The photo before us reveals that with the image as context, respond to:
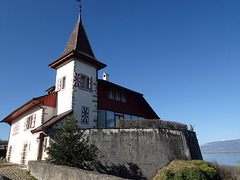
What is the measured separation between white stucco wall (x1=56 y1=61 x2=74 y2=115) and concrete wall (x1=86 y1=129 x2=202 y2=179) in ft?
11.7

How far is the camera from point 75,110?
14336mm

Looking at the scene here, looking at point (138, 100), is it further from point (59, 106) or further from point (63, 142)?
point (63, 142)

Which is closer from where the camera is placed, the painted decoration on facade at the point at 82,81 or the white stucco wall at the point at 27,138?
the white stucco wall at the point at 27,138

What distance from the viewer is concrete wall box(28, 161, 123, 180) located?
214 inches

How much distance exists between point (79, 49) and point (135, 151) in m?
10.3

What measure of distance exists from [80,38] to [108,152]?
37.9 feet

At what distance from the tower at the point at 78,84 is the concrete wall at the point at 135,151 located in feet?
10.1

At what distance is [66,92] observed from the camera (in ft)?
49.4

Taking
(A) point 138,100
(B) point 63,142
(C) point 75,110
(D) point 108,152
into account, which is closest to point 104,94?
(C) point 75,110

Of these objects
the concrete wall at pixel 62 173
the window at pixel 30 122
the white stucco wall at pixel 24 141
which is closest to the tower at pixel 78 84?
the white stucco wall at pixel 24 141

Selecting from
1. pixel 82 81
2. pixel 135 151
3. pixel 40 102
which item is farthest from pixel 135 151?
pixel 40 102

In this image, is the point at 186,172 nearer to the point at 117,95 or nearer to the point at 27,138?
the point at 117,95

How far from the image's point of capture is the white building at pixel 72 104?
558 inches

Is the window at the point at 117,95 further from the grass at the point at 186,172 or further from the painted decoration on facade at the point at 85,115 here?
the grass at the point at 186,172
